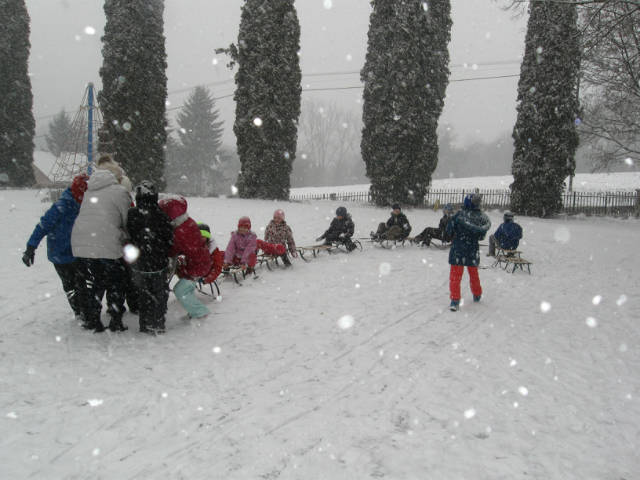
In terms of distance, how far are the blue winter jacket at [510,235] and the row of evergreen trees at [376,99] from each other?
1199 centimetres

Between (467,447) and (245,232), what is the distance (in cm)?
608

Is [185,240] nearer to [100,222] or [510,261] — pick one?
[100,222]

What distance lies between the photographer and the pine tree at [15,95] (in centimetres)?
2492

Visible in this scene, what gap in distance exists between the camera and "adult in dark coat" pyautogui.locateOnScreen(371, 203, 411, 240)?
498 inches

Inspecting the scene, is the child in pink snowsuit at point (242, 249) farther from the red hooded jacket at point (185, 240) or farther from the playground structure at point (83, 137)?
the playground structure at point (83, 137)

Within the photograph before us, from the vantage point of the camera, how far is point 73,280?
17.5 feet

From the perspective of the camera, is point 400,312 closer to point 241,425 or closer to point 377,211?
point 241,425

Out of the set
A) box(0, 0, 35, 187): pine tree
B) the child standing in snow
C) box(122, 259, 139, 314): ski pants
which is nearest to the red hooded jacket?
box(122, 259, 139, 314): ski pants

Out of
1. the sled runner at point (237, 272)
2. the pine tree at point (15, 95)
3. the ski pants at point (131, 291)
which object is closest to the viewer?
the ski pants at point (131, 291)

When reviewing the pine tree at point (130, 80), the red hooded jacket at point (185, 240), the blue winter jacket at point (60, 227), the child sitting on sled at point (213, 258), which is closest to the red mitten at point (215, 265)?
the child sitting on sled at point (213, 258)

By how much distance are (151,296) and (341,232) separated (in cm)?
715

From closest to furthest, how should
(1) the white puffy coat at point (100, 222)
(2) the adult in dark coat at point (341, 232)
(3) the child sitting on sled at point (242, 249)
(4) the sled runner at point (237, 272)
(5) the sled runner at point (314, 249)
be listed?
(1) the white puffy coat at point (100, 222) < (4) the sled runner at point (237, 272) < (3) the child sitting on sled at point (242, 249) < (5) the sled runner at point (314, 249) < (2) the adult in dark coat at point (341, 232)

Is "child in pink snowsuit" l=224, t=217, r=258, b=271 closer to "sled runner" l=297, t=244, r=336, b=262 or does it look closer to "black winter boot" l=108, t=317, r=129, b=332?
"sled runner" l=297, t=244, r=336, b=262

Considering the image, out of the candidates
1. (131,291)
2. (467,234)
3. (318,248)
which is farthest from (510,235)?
(131,291)
